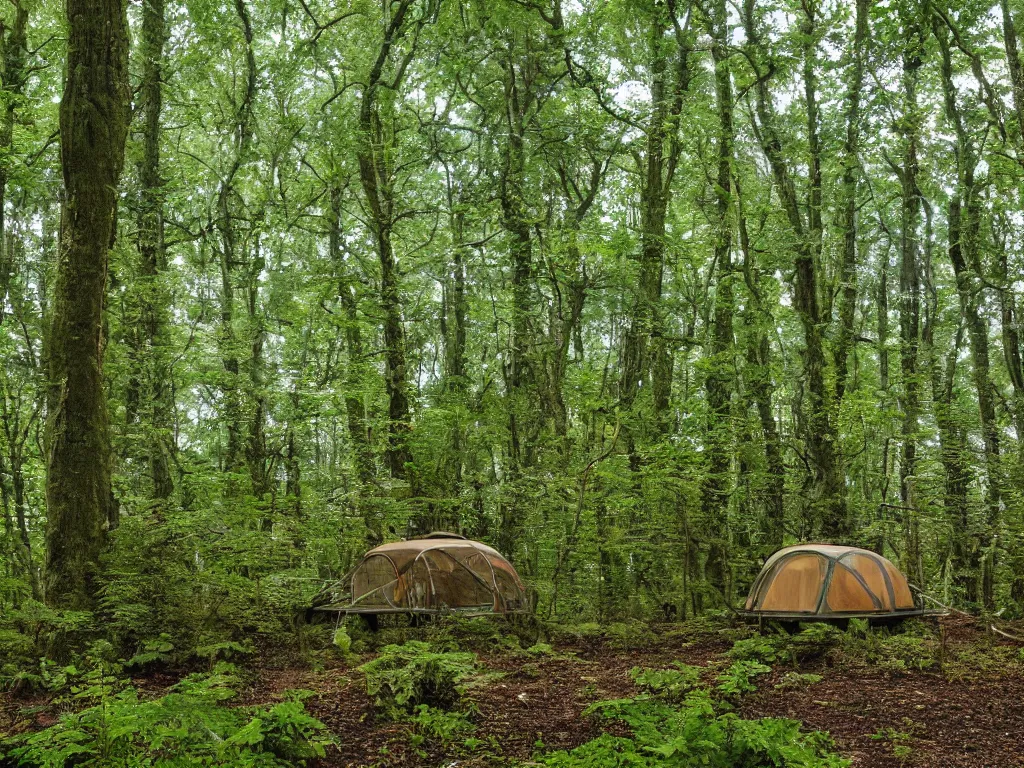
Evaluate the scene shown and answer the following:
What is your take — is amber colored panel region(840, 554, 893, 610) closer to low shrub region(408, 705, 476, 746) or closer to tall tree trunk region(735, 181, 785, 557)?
tall tree trunk region(735, 181, 785, 557)

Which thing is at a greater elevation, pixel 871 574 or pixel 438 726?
pixel 871 574

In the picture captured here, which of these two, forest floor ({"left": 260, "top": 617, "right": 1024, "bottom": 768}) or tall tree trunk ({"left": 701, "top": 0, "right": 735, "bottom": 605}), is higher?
tall tree trunk ({"left": 701, "top": 0, "right": 735, "bottom": 605})

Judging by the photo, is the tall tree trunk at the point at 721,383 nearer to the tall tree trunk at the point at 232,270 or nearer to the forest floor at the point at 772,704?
the forest floor at the point at 772,704

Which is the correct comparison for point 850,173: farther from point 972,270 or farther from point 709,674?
point 709,674

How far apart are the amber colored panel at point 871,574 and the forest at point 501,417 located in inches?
18.5

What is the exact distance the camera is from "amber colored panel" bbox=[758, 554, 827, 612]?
11.1m

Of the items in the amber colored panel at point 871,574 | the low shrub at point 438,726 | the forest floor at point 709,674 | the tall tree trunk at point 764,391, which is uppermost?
the tall tree trunk at point 764,391

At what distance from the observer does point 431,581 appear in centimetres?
1070

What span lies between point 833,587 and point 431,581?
18.1ft

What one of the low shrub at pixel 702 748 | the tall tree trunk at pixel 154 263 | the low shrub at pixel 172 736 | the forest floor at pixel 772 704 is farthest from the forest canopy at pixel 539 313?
the low shrub at pixel 702 748

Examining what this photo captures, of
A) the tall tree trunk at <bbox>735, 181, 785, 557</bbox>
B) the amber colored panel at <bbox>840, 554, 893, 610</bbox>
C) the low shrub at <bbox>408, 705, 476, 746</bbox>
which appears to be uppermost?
the tall tree trunk at <bbox>735, 181, 785, 557</bbox>

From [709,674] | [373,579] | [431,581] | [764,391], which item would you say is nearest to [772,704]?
[709,674]

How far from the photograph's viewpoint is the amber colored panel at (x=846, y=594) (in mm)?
10867

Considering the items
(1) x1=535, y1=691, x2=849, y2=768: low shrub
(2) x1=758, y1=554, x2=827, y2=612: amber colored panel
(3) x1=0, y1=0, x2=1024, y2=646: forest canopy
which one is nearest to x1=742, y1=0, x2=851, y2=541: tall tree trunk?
(3) x1=0, y1=0, x2=1024, y2=646: forest canopy
